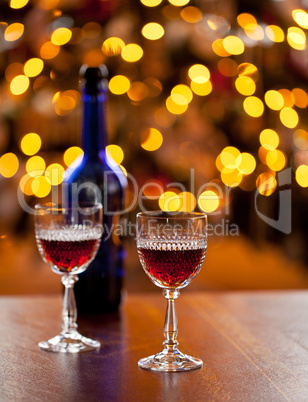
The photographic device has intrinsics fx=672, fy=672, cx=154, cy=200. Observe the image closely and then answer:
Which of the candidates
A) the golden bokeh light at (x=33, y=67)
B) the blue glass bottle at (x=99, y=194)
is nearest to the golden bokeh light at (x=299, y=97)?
the golden bokeh light at (x=33, y=67)

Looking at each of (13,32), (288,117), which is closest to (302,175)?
(288,117)

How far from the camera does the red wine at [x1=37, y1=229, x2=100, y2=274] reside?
3.31 ft

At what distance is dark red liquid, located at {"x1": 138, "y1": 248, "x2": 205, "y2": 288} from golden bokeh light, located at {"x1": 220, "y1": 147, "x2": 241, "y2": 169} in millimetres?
1879

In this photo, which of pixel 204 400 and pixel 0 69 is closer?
pixel 204 400

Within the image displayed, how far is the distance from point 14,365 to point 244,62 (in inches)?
81.3

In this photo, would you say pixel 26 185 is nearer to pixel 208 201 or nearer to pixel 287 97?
pixel 208 201

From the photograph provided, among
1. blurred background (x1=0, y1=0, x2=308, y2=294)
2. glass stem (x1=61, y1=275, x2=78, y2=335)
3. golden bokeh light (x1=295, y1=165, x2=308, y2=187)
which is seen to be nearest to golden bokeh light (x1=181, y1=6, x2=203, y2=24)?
blurred background (x1=0, y1=0, x2=308, y2=294)

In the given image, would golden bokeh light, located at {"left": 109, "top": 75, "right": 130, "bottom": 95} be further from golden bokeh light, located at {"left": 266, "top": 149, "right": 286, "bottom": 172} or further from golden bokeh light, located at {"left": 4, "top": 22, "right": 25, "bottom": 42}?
golden bokeh light, located at {"left": 266, "top": 149, "right": 286, "bottom": 172}

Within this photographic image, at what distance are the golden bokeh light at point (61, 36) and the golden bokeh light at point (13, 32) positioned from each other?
0.43 feet

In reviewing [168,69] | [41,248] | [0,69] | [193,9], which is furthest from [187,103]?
[41,248]

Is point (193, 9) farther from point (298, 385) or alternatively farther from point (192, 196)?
point (298, 385)

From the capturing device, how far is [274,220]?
9.89ft

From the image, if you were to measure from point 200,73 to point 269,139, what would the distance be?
432 millimetres

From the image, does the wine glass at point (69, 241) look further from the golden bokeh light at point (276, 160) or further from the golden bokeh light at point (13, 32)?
the golden bokeh light at point (276, 160)
